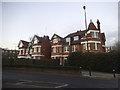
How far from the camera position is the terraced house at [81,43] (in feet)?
134

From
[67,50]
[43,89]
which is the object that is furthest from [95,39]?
[43,89]

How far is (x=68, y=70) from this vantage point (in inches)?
1011

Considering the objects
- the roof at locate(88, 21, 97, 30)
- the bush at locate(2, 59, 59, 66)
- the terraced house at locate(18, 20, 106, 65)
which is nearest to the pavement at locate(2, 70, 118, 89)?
the bush at locate(2, 59, 59, 66)

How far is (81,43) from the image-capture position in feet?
141

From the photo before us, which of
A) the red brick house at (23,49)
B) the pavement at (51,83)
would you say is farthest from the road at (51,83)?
the red brick house at (23,49)

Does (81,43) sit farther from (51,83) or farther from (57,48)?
(51,83)

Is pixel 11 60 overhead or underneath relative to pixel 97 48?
underneath

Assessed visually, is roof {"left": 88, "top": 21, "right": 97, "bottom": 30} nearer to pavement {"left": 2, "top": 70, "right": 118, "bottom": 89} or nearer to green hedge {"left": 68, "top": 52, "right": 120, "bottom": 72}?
green hedge {"left": 68, "top": 52, "right": 120, "bottom": 72}

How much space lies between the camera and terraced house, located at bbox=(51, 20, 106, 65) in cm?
4094

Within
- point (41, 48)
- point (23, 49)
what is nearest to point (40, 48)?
point (41, 48)

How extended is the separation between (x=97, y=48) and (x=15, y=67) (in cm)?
2254

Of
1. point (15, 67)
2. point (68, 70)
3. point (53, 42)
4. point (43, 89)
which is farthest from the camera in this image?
point (53, 42)

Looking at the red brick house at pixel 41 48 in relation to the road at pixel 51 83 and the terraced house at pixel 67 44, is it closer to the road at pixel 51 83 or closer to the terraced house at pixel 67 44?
the terraced house at pixel 67 44

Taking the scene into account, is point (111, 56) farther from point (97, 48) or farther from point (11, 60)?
point (11, 60)
